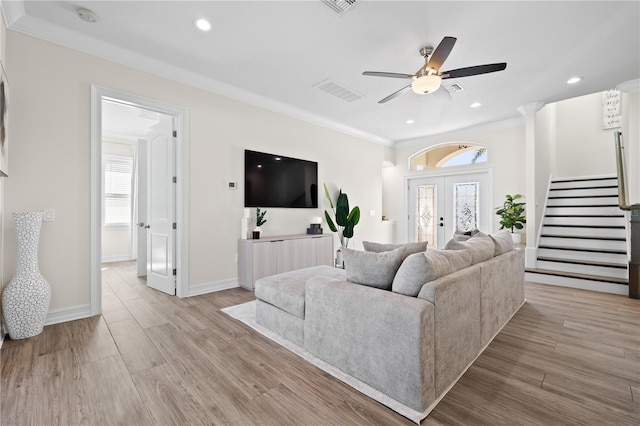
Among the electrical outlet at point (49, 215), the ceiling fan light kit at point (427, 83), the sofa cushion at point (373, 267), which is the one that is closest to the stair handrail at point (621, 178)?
the ceiling fan light kit at point (427, 83)

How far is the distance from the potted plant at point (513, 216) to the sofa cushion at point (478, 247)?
294 cm

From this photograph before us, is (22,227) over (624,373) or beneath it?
over

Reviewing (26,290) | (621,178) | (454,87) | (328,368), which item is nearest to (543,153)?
(621,178)

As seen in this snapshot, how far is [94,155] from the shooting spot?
287 cm

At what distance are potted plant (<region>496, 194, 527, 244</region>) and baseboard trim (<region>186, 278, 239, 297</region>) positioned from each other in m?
4.71

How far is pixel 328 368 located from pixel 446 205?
5385 mm

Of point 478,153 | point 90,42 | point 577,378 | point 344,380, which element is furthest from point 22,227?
point 478,153

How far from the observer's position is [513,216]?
495cm

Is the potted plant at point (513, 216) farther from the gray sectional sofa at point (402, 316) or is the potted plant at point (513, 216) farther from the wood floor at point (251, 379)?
the gray sectional sofa at point (402, 316)

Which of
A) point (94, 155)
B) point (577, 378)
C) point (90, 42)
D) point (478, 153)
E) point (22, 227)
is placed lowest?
point (577, 378)

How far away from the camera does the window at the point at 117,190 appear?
5961 millimetres

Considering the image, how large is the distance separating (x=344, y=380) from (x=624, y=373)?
74.9 inches

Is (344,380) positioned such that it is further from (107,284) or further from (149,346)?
(107,284)

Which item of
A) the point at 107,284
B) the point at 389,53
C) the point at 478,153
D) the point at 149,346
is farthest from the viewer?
the point at 478,153
